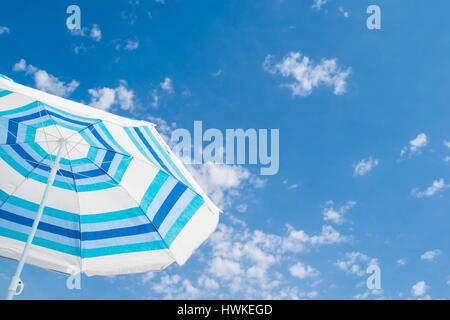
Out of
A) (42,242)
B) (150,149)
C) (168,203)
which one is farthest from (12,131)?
(168,203)

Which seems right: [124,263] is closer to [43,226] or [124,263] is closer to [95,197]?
[95,197]

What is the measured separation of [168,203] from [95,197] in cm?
94

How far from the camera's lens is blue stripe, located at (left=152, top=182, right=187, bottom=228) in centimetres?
360

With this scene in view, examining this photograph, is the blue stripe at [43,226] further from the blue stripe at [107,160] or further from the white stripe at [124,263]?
the blue stripe at [107,160]

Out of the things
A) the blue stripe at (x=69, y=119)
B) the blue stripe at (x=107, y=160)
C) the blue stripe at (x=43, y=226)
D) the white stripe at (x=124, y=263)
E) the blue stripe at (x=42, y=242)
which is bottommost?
the white stripe at (x=124, y=263)

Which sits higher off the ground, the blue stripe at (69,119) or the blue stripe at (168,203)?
the blue stripe at (69,119)

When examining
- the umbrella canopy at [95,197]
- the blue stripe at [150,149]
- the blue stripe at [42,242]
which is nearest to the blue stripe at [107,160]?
the umbrella canopy at [95,197]

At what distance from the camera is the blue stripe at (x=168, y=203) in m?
3.60

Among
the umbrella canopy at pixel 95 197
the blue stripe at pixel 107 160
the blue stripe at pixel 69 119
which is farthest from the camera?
the blue stripe at pixel 107 160

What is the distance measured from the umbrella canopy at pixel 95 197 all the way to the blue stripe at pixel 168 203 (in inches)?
0.4

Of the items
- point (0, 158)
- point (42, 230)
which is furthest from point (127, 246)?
point (0, 158)
